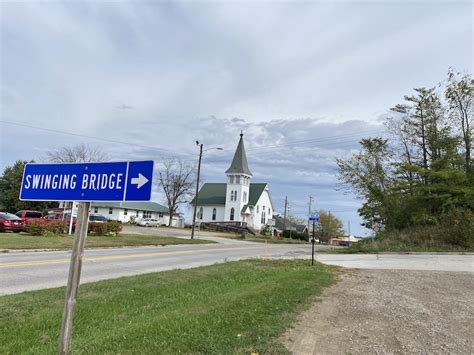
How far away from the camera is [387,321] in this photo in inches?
271

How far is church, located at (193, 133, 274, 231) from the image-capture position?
6869 centimetres

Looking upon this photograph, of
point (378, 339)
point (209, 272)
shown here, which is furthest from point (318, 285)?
point (378, 339)

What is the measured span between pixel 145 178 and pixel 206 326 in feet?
9.83

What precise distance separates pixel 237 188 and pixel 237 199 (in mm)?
1964

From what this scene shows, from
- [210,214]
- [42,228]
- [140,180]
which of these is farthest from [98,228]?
[210,214]

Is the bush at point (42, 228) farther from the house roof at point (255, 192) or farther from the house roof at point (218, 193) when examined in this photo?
the house roof at point (255, 192)

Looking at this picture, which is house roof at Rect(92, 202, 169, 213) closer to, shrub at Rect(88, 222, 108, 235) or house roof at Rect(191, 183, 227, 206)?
house roof at Rect(191, 183, 227, 206)

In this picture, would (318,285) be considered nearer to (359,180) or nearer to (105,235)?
(105,235)

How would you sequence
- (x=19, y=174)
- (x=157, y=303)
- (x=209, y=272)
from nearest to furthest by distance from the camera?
(x=157, y=303)
(x=209, y=272)
(x=19, y=174)

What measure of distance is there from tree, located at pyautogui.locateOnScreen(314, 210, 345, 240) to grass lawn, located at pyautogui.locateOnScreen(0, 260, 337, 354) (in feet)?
306

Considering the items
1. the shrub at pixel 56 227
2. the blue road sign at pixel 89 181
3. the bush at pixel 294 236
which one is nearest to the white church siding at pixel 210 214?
the bush at pixel 294 236

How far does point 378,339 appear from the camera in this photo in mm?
5824

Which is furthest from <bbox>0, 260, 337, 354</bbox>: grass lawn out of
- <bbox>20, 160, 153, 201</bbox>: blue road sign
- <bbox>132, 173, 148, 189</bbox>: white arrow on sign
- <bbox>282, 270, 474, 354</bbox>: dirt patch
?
<bbox>132, 173, 148, 189</bbox>: white arrow on sign

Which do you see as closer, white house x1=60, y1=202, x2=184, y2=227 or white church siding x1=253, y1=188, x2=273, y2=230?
white house x1=60, y1=202, x2=184, y2=227
